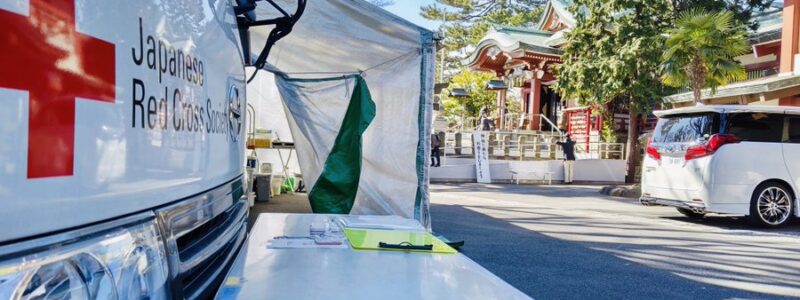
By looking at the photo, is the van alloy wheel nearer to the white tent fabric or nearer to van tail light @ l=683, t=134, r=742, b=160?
van tail light @ l=683, t=134, r=742, b=160

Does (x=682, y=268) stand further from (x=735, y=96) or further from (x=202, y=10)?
(x=735, y=96)

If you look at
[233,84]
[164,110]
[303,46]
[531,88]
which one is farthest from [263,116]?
[531,88]

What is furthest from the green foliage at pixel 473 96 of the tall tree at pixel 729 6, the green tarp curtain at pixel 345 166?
the green tarp curtain at pixel 345 166

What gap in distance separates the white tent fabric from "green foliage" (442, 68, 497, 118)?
26.7m

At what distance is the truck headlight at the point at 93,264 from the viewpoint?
35.8 inches

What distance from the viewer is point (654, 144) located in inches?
386

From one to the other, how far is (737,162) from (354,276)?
8.51 meters

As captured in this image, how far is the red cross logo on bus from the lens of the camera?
92cm

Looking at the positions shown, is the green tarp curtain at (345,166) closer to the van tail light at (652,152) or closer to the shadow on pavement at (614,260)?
the shadow on pavement at (614,260)

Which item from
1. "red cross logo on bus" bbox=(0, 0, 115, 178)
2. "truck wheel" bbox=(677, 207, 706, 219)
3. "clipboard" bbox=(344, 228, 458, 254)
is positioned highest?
"red cross logo on bus" bbox=(0, 0, 115, 178)

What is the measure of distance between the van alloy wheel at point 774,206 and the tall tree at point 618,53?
6451 millimetres

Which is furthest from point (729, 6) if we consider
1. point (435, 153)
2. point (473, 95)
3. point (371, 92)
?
point (473, 95)

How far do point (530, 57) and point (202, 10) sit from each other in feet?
75.3

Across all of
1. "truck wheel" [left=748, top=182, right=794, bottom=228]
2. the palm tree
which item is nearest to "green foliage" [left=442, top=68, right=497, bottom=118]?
the palm tree
